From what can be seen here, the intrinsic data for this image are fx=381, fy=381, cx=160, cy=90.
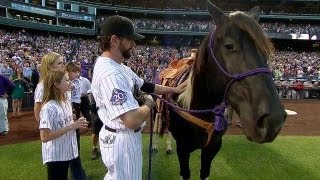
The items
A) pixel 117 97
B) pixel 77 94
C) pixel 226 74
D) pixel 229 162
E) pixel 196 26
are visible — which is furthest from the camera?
pixel 196 26

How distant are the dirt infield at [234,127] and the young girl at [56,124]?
640cm

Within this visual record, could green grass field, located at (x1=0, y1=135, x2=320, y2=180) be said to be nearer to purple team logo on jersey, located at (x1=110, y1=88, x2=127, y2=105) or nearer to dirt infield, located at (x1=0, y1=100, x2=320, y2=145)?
dirt infield, located at (x1=0, y1=100, x2=320, y2=145)

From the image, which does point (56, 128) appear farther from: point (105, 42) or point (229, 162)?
point (229, 162)

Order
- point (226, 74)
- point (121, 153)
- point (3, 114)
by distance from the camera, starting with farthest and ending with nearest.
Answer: point (3, 114)
point (226, 74)
point (121, 153)

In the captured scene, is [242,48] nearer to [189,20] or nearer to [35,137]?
[35,137]

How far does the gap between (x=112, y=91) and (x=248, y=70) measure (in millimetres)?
991

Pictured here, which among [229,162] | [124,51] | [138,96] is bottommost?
[229,162]

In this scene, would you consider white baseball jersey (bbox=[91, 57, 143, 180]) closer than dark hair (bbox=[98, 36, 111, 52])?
Yes

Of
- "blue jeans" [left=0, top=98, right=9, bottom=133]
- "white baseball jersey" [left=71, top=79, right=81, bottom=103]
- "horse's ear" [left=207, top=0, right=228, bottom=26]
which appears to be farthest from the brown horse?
"blue jeans" [left=0, top=98, right=9, bottom=133]

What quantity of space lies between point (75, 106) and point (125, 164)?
5786mm

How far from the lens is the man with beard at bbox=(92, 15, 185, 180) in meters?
2.73

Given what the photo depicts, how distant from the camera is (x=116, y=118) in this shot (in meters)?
2.78

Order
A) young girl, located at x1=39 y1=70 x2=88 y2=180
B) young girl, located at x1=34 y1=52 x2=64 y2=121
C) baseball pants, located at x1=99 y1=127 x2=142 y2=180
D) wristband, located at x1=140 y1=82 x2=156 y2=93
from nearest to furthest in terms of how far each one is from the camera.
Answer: baseball pants, located at x1=99 y1=127 x2=142 y2=180 → wristband, located at x1=140 y1=82 x2=156 y2=93 → young girl, located at x1=39 y1=70 x2=88 y2=180 → young girl, located at x1=34 y1=52 x2=64 y2=121

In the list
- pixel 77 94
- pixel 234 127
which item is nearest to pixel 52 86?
pixel 77 94
